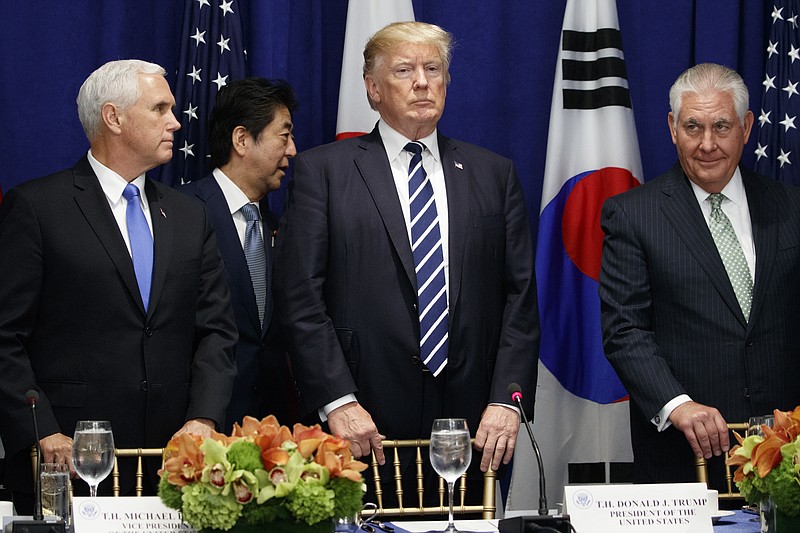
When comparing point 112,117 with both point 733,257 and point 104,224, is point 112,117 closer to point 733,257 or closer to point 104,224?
point 104,224

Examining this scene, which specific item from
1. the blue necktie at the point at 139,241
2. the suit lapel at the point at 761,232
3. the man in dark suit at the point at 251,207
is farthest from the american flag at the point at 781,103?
the blue necktie at the point at 139,241

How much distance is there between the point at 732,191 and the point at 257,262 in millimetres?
1647

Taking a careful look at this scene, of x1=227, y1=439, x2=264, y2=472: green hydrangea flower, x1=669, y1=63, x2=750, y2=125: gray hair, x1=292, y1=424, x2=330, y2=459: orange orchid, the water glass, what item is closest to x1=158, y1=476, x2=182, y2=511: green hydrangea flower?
x1=227, y1=439, x2=264, y2=472: green hydrangea flower

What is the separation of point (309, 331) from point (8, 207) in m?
0.97

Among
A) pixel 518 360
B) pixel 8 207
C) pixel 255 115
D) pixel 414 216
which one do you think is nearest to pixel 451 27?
pixel 255 115

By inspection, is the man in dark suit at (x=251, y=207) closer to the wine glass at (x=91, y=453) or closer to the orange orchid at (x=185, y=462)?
the wine glass at (x=91, y=453)

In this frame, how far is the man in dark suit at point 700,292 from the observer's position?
366 centimetres

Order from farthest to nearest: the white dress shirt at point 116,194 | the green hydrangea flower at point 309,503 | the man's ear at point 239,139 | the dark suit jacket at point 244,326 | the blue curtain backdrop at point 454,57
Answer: the blue curtain backdrop at point 454,57 < the man's ear at point 239,139 < the dark suit jacket at point 244,326 < the white dress shirt at point 116,194 < the green hydrangea flower at point 309,503

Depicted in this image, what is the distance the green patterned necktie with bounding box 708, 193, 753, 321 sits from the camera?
373 centimetres

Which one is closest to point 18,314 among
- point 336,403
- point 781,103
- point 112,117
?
point 112,117

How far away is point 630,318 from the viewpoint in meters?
3.69

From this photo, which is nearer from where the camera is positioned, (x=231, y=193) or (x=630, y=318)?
(x=630, y=318)

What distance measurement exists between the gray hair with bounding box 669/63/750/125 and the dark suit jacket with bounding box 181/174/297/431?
1.53 metres

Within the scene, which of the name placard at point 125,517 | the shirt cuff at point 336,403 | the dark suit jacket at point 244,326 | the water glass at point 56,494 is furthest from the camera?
the dark suit jacket at point 244,326
